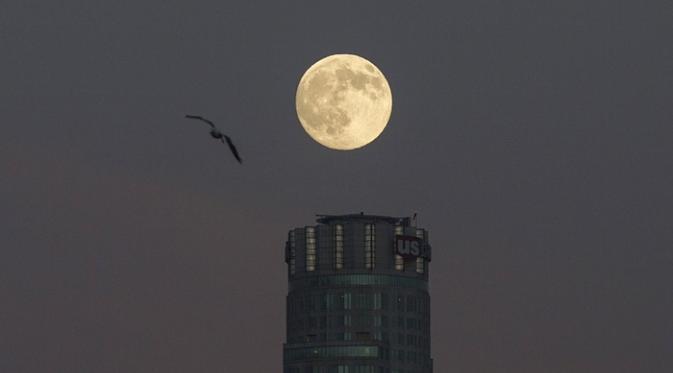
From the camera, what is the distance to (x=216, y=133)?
193875 millimetres
